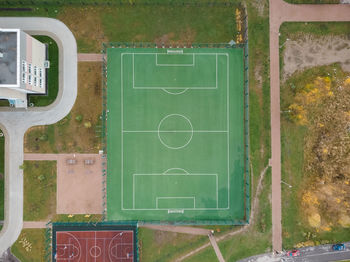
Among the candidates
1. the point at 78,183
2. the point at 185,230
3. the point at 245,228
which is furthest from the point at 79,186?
the point at 245,228

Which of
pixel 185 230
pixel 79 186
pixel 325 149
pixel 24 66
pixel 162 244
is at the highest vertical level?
pixel 24 66

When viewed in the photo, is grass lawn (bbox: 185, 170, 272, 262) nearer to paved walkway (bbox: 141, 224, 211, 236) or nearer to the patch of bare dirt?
paved walkway (bbox: 141, 224, 211, 236)

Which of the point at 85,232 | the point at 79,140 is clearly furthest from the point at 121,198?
the point at 79,140

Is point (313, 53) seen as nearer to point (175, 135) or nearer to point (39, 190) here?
point (175, 135)

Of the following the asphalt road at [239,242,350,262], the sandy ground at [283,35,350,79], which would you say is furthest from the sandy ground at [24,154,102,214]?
the sandy ground at [283,35,350,79]

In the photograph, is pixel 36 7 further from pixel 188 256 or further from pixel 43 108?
pixel 188 256

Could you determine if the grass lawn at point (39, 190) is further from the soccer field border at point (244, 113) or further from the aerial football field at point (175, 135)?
the aerial football field at point (175, 135)

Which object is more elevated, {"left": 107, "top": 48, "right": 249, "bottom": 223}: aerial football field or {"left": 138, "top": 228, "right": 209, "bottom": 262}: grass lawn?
{"left": 107, "top": 48, "right": 249, "bottom": 223}: aerial football field
